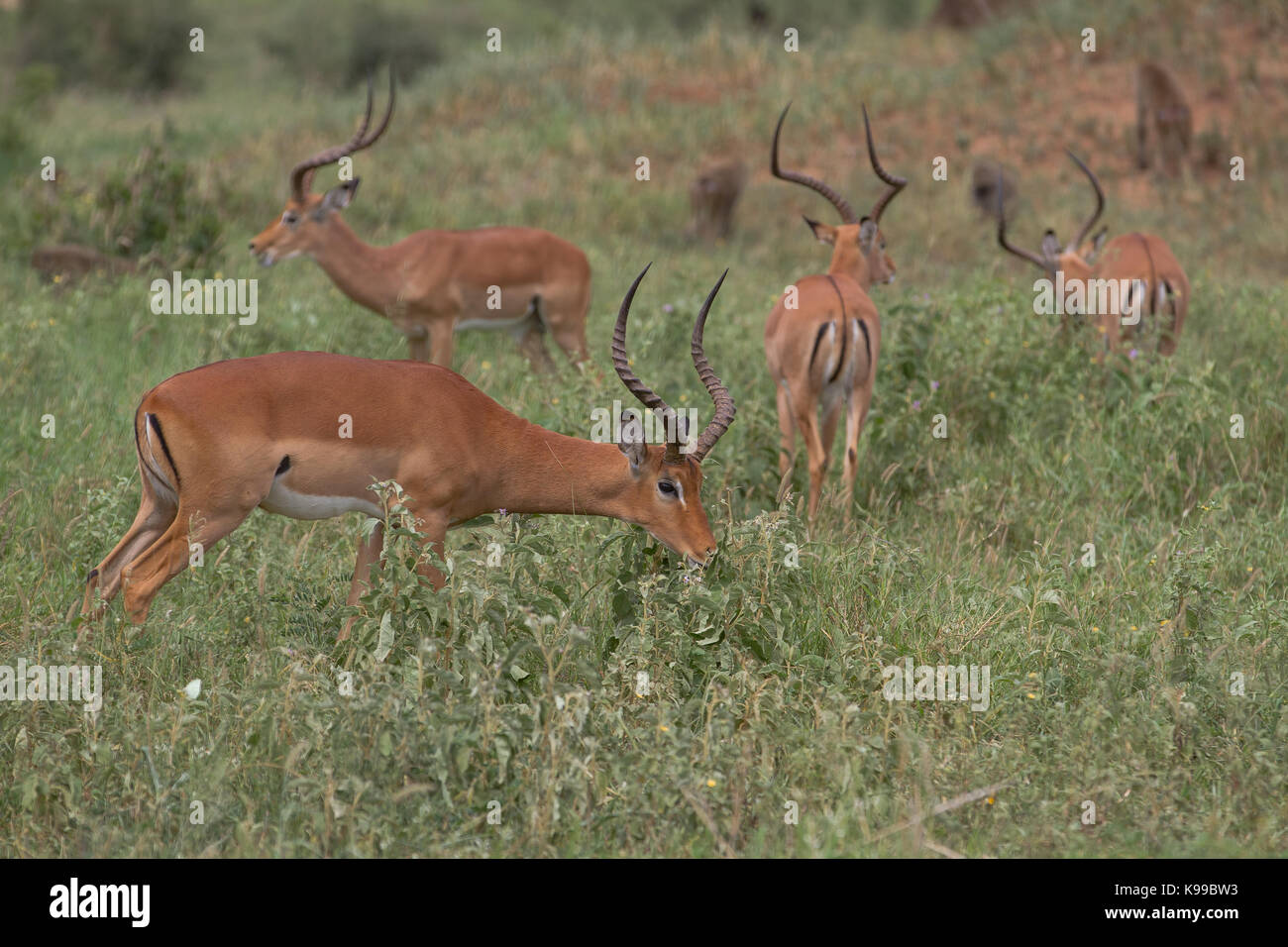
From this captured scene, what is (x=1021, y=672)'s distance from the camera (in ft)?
15.2

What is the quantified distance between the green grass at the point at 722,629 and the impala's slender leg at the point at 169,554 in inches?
4.7

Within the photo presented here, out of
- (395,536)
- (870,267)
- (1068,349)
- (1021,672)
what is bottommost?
(1021,672)

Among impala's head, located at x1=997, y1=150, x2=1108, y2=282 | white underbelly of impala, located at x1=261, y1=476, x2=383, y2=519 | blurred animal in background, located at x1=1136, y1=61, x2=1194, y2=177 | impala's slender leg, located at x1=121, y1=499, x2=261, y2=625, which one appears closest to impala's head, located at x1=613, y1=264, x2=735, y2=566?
white underbelly of impala, located at x1=261, y1=476, x2=383, y2=519

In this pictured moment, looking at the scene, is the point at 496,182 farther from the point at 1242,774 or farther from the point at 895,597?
the point at 1242,774

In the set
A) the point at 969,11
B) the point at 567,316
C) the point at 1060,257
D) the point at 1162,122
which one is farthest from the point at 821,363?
the point at 969,11

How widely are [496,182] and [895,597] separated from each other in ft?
34.7

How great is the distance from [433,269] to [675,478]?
14.1 ft

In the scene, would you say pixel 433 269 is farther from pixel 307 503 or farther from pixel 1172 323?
pixel 1172 323

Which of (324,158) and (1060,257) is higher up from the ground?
(324,158)

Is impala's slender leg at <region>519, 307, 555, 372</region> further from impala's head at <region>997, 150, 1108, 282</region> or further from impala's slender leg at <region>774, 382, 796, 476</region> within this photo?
impala's head at <region>997, 150, 1108, 282</region>

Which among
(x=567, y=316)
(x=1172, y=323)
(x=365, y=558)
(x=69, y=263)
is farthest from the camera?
(x=69, y=263)

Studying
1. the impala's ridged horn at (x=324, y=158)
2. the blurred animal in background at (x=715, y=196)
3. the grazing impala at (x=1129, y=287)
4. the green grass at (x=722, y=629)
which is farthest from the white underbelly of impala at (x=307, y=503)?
the blurred animal in background at (x=715, y=196)

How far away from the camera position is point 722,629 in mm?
4461
